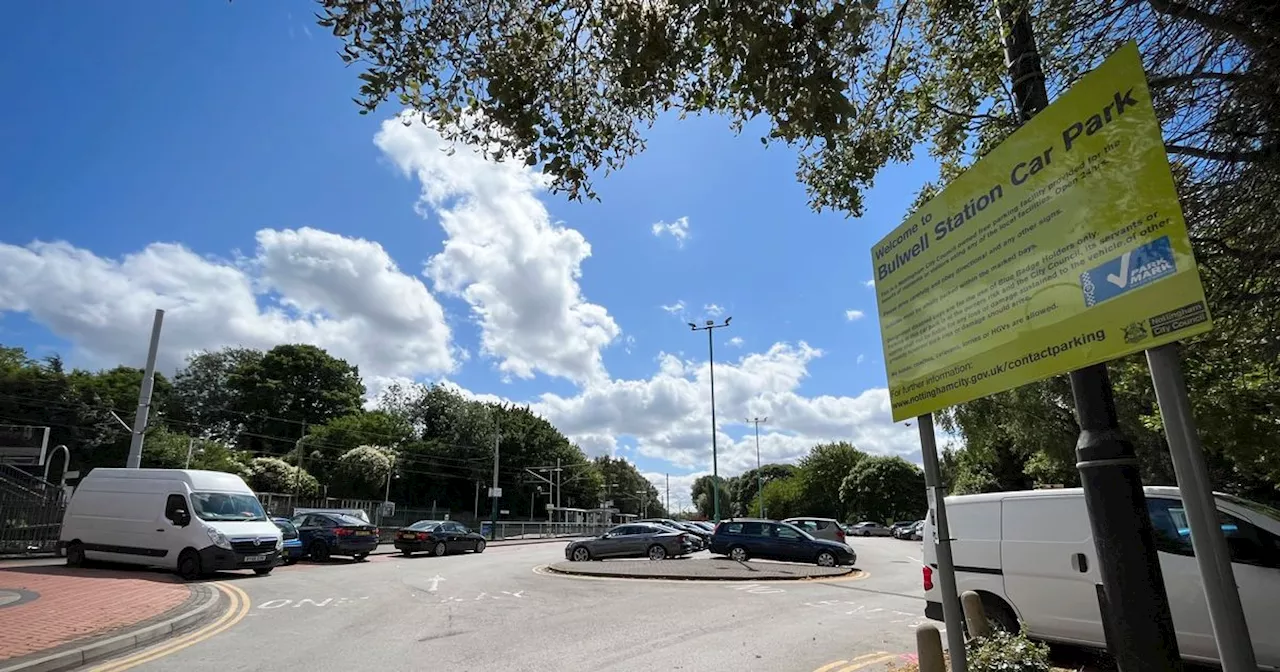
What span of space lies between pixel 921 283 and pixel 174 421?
273 ft

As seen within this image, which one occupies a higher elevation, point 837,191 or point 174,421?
point 174,421

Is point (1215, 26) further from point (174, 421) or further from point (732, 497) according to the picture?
point (732, 497)

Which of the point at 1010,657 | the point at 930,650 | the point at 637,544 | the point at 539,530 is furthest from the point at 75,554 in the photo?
the point at 539,530

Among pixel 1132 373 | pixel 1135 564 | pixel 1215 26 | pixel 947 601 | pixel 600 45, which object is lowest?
pixel 947 601

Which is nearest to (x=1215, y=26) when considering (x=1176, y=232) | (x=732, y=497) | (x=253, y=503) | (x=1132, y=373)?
(x=1176, y=232)

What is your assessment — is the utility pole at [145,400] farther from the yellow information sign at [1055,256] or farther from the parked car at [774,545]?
the yellow information sign at [1055,256]

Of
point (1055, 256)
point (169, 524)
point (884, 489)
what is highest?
point (884, 489)

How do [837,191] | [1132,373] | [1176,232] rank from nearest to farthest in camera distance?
[1176,232], [837,191], [1132,373]

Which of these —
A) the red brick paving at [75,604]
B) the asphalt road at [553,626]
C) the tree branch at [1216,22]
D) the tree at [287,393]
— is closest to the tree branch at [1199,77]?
the tree branch at [1216,22]

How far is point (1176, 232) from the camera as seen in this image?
282 centimetres

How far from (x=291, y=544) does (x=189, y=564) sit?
5.95 meters

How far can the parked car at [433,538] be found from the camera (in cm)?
2708

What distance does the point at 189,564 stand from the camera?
1511 cm

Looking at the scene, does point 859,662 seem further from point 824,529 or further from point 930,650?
point 824,529
